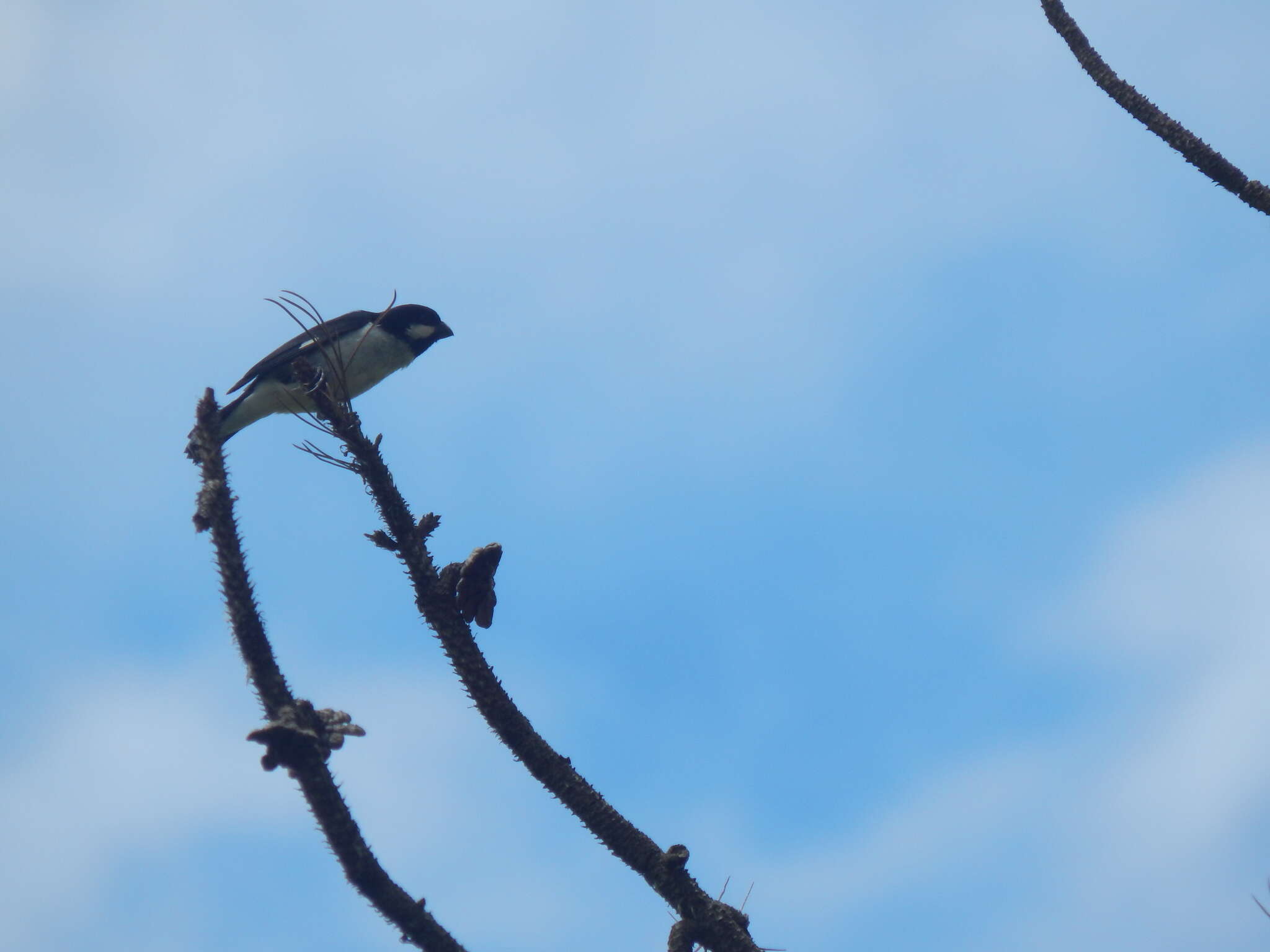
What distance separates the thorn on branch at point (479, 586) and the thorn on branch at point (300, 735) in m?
1.07

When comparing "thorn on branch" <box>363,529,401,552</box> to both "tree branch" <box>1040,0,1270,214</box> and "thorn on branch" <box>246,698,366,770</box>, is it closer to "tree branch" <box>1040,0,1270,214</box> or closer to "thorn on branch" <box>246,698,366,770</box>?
"thorn on branch" <box>246,698,366,770</box>

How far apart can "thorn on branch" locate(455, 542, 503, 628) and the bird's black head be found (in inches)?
264

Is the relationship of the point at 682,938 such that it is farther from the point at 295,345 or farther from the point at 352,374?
the point at 295,345

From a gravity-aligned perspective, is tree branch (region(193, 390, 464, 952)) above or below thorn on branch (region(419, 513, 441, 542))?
below

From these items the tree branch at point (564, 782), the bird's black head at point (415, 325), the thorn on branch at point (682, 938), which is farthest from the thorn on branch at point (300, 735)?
the bird's black head at point (415, 325)

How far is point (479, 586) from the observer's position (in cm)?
486

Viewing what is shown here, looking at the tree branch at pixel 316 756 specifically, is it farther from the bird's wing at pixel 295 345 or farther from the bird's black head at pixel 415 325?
the bird's black head at pixel 415 325

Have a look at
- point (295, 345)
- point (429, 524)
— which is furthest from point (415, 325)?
point (429, 524)

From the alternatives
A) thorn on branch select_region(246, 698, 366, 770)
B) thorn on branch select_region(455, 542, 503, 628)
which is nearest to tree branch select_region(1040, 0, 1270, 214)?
thorn on branch select_region(455, 542, 503, 628)

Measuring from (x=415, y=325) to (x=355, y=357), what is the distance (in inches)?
94.9

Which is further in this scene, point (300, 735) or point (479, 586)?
point (479, 586)

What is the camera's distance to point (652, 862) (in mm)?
4777

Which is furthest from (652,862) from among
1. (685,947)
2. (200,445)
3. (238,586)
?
(200,445)

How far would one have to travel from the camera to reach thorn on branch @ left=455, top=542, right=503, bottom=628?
4.82m
